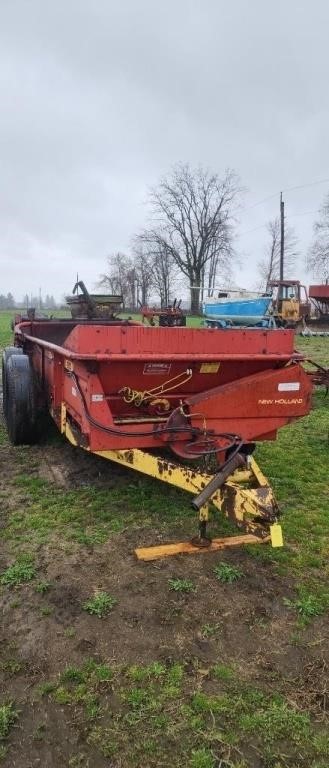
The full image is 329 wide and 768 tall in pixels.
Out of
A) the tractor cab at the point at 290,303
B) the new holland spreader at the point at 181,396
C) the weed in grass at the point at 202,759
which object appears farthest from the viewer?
the tractor cab at the point at 290,303

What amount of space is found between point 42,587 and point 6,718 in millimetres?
922

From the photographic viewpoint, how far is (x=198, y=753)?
6.70ft

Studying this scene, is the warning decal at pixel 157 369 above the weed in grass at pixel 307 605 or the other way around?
above

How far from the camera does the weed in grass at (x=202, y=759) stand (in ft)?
6.59

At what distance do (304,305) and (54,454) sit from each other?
867 inches

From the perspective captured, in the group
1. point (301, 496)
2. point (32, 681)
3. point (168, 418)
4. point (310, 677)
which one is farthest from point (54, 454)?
point (310, 677)

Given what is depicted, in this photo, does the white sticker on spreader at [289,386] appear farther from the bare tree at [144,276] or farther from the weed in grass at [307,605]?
the bare tree at [144,276]

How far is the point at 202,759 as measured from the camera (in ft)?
6.63

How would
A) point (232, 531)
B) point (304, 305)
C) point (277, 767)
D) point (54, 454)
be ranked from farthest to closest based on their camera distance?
point (304, 305), point (54, 454), point (232, 531), point (277, 767)

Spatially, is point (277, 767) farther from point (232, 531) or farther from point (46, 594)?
point (232, 531)

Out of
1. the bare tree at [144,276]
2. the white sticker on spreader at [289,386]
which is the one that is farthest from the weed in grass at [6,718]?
the bare tree at [144,276]

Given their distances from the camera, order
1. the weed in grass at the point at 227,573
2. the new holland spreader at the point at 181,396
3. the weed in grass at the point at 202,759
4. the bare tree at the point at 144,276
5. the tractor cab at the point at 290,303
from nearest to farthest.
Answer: the weed in grass at the point at 202,759 → the weed in grass at the point at 227,573 → the new holland spreader at the point at 181,396 → the tractor cab at the point at 290,303 → the bare tree at the point at 144,276

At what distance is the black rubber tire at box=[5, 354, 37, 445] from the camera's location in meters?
5.44

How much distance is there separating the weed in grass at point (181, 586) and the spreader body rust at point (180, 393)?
0.41 metres
